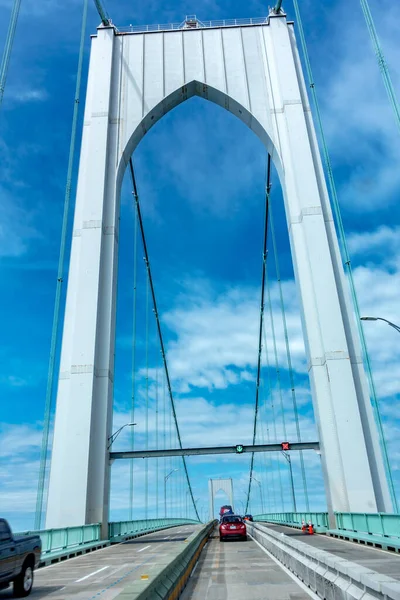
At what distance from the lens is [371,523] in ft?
66.1

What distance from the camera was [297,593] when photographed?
895 cm

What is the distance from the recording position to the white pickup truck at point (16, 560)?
9711 mm

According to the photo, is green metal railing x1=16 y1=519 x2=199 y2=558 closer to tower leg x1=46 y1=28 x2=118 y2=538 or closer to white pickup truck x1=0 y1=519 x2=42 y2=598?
tower leg x1=46 y1=28 x2=118 y2=538

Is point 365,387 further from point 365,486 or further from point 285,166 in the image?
point 285,166

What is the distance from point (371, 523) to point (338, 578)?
15.0 meters

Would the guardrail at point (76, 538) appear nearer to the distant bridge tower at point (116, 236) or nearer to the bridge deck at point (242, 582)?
the distant bridge tower at point (116, 236)

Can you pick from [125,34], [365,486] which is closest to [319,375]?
[365,486]

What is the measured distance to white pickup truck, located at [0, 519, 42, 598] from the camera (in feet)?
31.9

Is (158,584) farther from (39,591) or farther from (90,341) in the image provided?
(90,341)

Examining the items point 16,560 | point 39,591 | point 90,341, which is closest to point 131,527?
point 90,341

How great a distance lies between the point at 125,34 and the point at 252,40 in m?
10.7

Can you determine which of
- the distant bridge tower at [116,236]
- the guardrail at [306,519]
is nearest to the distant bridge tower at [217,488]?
the guardrail at [306,519]

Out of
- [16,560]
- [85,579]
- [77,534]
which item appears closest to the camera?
[16,560]

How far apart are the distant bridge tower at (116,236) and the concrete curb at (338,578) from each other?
17.1 m
